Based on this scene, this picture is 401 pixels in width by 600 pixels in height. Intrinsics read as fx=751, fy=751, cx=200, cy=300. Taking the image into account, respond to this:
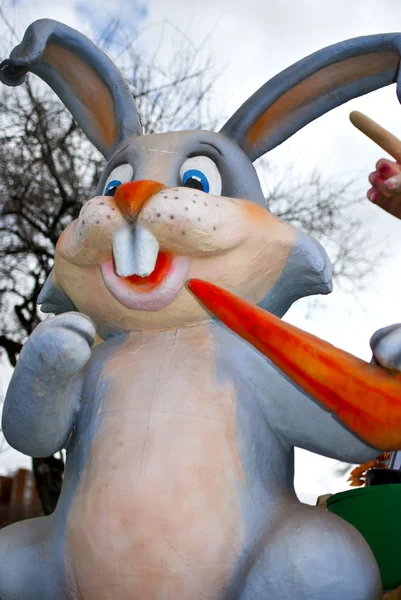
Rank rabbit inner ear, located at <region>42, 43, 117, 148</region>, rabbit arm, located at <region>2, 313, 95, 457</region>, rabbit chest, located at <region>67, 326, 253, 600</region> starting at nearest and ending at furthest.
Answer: rabbit chest, located at <region>67, 326, 253, 600</region>, rabbit arm, located at <region>2, 313, 95, 457</region>, rabbit inner ear, located at <region>42, 43, 117, 148</region>

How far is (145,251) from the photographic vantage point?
70.4 inches

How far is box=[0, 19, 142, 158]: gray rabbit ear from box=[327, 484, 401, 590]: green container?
1285mm

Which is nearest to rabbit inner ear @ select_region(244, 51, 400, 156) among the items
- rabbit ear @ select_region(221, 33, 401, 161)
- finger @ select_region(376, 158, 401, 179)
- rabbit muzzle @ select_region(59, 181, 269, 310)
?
rabbit ear @ select_region(221, 33, 401, 161)

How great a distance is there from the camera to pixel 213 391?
179 cm

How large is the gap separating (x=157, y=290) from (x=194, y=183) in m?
0.32

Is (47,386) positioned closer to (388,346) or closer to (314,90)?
(388,346)

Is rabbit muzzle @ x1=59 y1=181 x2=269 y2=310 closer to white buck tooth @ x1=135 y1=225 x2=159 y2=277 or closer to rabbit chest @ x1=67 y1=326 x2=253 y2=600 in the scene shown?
white buck tooth @ x1=135 y1=225 x2=159 y2=277

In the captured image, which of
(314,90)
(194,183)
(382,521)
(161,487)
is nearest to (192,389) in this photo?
(161,487)

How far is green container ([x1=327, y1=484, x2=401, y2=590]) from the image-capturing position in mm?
2154

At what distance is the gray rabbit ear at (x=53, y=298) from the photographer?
83.9 inches

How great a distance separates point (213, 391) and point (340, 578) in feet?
1.65

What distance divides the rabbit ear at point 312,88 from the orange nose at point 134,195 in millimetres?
447

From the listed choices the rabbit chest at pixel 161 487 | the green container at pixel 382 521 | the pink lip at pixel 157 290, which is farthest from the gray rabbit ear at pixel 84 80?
the green container at pixel 382 521

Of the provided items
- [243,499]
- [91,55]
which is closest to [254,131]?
[91,55]
